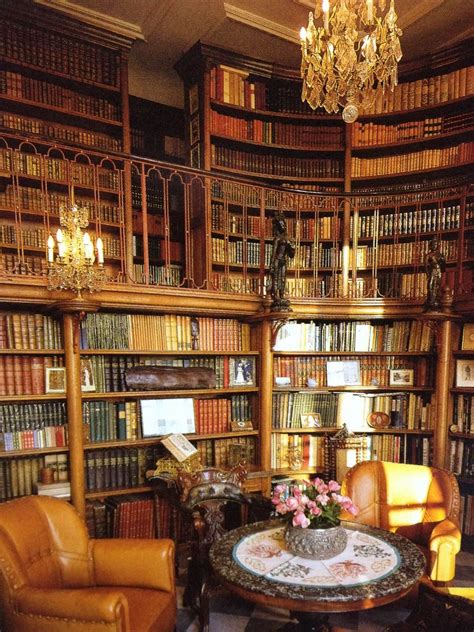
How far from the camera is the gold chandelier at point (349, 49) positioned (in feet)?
6.94

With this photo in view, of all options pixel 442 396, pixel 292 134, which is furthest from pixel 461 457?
pixel 292 134

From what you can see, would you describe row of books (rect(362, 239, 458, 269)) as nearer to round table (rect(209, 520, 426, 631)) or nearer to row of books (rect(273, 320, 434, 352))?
row of books (rect(273, 320, 434, 352))

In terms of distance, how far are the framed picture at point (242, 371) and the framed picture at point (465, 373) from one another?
167 centimetres

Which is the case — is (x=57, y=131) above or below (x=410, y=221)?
above

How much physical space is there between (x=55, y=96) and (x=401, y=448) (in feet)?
14.6

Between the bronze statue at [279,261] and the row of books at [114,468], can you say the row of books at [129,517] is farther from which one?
the bronze statue at [279,261]

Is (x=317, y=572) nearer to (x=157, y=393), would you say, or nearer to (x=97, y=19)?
(x=157, y=393)

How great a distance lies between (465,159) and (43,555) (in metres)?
4.67

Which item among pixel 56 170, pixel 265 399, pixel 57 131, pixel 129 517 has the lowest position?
pixel 129 517

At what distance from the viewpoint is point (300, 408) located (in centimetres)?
393

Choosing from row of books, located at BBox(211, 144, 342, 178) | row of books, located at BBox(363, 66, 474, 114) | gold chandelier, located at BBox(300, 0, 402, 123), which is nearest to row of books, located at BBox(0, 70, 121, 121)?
row of books, located at BBox(211, 144, 342, 178)

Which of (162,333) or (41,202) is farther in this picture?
(41,202)

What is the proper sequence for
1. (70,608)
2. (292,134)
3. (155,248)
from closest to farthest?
(70,608)
(155,248)
(292,134)

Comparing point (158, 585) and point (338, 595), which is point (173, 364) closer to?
point (158, 585)
